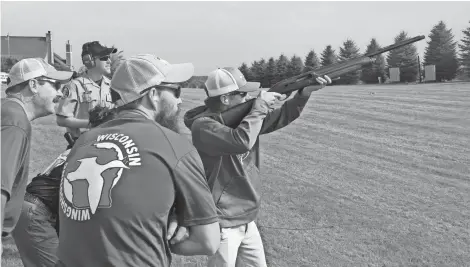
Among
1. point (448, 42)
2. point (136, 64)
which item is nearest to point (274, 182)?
point (136, 64)

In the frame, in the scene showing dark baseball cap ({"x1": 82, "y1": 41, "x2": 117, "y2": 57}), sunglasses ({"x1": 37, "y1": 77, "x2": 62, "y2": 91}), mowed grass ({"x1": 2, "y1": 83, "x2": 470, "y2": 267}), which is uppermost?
dark baseball cap ({"x1": 82, "y1": 41, "x2": 117, "y2": 57})

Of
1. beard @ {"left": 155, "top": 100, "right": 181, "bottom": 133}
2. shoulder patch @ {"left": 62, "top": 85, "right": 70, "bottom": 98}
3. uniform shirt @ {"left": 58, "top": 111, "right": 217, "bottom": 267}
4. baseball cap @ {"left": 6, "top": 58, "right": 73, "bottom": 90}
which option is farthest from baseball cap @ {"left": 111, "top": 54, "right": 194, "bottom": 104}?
shoulder patch @ {"left": 62, "top": 85, "right": 70, "bottom": 98}

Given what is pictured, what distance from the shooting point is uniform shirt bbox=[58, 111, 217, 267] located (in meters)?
2.21

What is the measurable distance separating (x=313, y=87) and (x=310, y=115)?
43.7 feet

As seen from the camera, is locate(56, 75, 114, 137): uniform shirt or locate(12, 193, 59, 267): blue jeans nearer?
locate(12, 193, 59, 267): blue jeans

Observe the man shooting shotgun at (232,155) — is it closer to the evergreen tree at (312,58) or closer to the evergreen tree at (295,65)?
the evergreen tree at (295,65)

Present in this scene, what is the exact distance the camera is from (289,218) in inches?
307

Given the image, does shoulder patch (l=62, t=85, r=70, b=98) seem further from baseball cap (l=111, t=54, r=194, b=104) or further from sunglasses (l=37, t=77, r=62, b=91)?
baseball cap (l=111, t=54, r=194, b=104)

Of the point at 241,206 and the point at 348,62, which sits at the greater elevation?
the point at 348,62

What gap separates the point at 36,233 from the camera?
3.96 m

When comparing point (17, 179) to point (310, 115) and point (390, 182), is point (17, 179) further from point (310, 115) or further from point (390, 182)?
point (310, 115)

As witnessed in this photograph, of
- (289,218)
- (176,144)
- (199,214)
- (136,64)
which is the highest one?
(136,64)

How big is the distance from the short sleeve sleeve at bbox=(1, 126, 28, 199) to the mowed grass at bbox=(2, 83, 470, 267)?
328 centimetres

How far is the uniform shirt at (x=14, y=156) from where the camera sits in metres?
3.08
